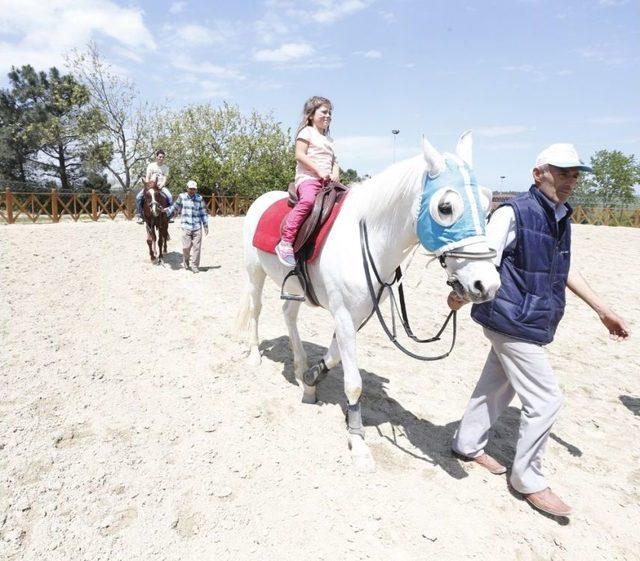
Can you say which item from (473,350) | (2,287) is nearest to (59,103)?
(2,287)

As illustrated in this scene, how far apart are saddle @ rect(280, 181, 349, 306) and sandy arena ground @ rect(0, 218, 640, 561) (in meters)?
1.29

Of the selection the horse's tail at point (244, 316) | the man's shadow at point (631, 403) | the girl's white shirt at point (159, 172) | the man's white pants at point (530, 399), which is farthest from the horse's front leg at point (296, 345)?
the girl's white shirt at point (159, 172)

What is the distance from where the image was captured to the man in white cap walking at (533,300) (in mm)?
2732

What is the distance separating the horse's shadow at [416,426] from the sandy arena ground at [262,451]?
20 mm

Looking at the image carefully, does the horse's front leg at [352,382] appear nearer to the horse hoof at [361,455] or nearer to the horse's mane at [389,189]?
the horse hoof at [361,455]

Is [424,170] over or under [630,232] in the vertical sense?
over

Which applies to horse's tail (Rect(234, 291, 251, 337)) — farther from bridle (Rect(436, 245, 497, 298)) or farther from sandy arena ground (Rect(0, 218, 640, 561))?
bridle (Rect(436, 245, 497, 298))

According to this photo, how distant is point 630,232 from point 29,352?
75.7 ft

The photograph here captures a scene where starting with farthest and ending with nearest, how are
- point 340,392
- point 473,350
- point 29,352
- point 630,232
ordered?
point 630,232, point 473,350, point 29,352, point 340,392

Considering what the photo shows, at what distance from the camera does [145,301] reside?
7102mm

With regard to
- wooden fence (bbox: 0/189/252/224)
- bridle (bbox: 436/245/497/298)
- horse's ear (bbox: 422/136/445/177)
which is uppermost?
horse's ear (bbox: 422/136/445/177)

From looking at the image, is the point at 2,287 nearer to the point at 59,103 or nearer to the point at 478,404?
the point at 478,404

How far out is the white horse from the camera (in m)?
2.47

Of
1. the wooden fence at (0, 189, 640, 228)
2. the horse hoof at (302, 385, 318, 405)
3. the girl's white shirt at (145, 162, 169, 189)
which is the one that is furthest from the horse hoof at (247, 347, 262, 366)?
the wooden fence at (0, 189, 640, 228)
